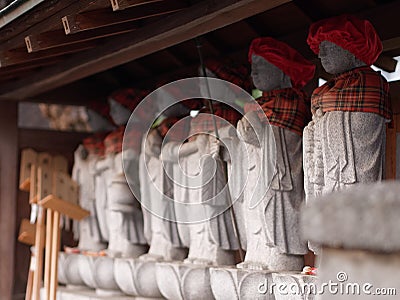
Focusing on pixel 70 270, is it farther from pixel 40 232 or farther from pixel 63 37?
pixel 63 37

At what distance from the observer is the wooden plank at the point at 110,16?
16.2 ft

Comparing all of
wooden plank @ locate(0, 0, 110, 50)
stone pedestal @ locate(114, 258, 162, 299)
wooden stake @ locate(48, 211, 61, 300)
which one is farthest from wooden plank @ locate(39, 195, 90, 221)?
wooden plank @ locate(0, 0, 110, 50)

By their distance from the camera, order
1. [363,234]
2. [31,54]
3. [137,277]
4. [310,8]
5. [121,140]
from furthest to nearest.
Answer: [121,140] < [137,277] < [31,54] < [310,8] < [363,234]

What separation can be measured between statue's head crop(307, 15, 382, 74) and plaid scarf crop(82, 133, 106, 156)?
3337 millimetres

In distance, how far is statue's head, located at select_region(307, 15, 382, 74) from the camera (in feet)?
14.7

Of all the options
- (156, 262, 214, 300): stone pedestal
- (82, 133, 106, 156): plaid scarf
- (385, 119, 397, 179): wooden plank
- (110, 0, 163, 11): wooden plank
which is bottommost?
(156, 262, 214, 300): stone pedestal

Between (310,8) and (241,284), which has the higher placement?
(310,8)

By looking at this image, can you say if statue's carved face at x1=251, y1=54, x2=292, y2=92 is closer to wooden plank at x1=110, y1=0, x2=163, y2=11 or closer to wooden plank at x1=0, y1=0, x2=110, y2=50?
wooden plank at x1=110, y1=0, x2=163, y2=11

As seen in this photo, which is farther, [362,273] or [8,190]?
[8,190]

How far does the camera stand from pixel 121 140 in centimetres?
705

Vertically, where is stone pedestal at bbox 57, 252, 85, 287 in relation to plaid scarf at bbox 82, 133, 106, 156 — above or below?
below

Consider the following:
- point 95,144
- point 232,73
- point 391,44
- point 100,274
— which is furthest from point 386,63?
point 95,144

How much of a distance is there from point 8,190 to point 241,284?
11.2ft

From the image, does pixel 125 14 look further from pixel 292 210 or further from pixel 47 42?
pixel 292 210
